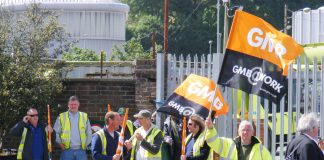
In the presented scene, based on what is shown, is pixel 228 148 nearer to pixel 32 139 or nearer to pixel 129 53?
pixel 32 139

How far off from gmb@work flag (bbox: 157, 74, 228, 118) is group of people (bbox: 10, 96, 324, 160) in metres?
0.20

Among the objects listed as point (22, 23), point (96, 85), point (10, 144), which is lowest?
point (10, 144)

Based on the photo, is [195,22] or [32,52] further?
[195,22]

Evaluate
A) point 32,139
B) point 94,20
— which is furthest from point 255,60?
point 94,20

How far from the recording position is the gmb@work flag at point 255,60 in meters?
12.3

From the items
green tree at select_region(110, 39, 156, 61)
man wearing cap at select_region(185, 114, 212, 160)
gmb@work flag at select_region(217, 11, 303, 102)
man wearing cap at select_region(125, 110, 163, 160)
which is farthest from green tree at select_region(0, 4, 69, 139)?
green tree at select_region(110, 39, 156, 61)

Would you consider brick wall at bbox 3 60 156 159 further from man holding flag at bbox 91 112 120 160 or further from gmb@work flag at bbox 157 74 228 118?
gmb@work flag at bbox 157 74 228 118

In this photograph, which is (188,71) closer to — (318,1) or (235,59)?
(235,59)

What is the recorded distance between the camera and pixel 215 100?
13070mm

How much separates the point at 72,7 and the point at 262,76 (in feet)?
118

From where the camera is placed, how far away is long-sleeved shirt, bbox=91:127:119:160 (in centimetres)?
1386

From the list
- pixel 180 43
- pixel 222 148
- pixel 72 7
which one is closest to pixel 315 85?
pixel 222 148

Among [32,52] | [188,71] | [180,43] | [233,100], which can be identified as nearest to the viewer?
[233,100]

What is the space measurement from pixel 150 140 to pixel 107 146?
3.27 feet
